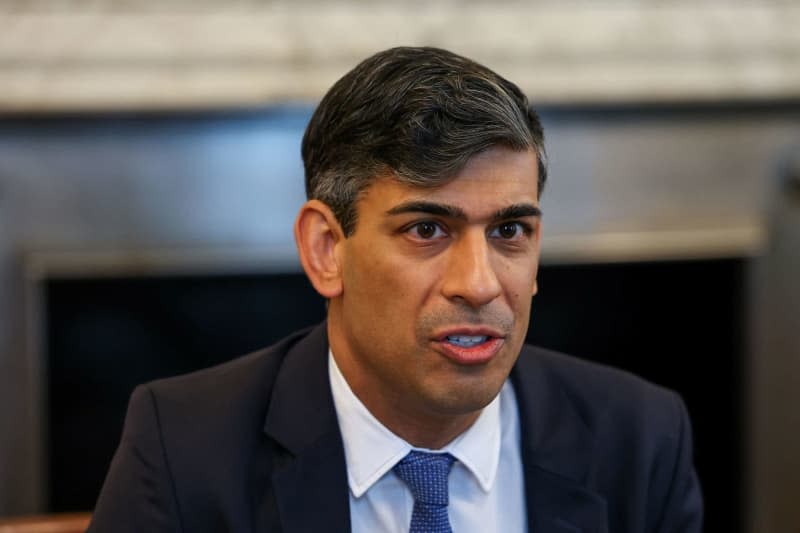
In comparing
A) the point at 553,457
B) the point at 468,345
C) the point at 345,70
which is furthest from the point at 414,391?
the point at 345,70

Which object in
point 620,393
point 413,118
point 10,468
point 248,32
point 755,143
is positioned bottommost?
point 10,468

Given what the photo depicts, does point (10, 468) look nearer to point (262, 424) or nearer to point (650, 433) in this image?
point (262, 424)

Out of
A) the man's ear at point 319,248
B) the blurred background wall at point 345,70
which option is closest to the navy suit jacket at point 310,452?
the man's ear at point 319,248

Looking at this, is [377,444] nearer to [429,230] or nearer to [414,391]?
[414,391]

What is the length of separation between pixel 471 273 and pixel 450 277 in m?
0.03

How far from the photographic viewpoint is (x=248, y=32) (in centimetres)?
287

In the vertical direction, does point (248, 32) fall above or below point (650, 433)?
above

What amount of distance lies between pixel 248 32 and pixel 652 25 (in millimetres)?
1029

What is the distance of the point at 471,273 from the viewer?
1.49m

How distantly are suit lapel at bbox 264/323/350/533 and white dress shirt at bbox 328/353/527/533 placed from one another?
0.10ft

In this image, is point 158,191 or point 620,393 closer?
point 620,393

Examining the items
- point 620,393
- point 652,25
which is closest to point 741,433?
point 652,25

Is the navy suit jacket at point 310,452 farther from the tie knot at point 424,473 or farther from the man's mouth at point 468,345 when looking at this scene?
the man's mouth at point 468,345

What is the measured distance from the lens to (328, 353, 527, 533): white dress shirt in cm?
168
